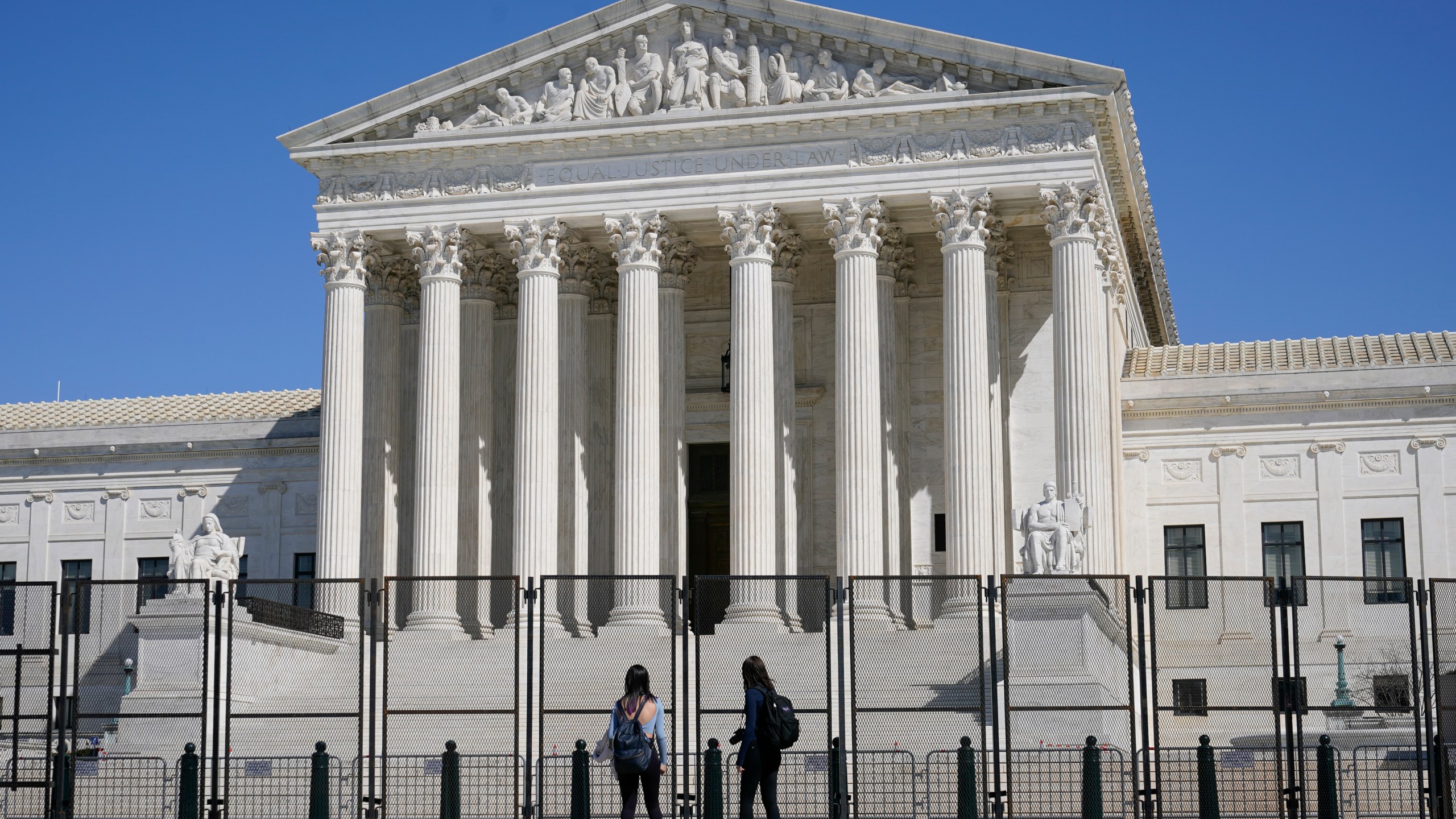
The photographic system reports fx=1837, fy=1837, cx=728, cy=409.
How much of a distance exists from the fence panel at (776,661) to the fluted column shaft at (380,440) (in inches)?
369

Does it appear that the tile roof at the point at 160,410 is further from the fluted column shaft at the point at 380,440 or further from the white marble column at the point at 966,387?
the white marble column at the point at 966,387

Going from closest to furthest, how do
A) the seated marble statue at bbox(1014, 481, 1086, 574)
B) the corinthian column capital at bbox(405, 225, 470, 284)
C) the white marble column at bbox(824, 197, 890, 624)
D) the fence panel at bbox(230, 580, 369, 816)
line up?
the fence panel at bbox(230, 580, 369, 816) < the seated marble statue at bbox(1014, 481, 1086, 574) < the white marble column at bbox(824, 197, 890, 624) < the corinthian column capital at bbox(405, 225, 470, 284)

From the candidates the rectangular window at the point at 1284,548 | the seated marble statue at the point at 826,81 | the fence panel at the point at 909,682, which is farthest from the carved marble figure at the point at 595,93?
the rectangular window at the point at 1284,548

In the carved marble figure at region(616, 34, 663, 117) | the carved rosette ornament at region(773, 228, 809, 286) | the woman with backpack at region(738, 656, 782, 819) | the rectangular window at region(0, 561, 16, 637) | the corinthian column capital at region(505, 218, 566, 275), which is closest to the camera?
the woman with backpack at region(738, 656, 782, 819)

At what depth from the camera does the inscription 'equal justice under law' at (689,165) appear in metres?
48.1

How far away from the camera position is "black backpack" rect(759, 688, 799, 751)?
78.1 ft

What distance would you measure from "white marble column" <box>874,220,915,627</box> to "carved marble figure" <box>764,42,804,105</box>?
418 cm

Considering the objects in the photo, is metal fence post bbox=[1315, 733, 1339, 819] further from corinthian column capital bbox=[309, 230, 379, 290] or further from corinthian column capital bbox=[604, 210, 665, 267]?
corinthian column capital bbox=[309, 230, 379, 290]

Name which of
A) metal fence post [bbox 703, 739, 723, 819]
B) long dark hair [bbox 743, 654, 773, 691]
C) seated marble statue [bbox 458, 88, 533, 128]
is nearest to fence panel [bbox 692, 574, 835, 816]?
metal fence post [bbox 703, 739, 723, 819]

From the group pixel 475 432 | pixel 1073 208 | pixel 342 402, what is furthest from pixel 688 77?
pixel 342 402

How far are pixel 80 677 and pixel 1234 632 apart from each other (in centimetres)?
3458

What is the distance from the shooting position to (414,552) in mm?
49156

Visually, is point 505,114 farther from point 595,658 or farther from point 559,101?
point 595,658

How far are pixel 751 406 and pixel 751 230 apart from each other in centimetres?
466
